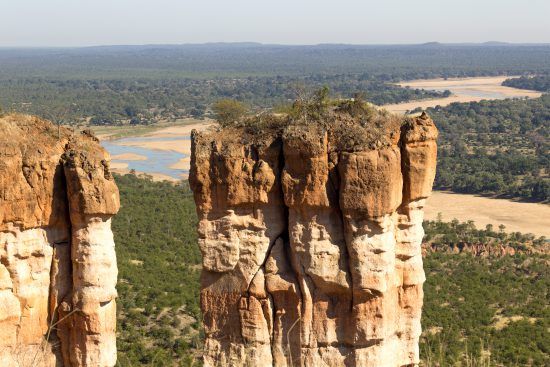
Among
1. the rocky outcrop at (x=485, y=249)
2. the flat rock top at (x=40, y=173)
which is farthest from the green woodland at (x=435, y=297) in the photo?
the flat rock top at (x=40, y=173)

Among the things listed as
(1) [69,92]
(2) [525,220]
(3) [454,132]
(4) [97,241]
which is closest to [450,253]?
(2) [525,220]

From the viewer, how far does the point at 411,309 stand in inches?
712

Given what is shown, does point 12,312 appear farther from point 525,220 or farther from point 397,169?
point 525,220

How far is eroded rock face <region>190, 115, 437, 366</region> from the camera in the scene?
1700 cm

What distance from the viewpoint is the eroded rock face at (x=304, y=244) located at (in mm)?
17000

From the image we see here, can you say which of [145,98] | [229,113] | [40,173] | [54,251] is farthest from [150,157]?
[145,98]

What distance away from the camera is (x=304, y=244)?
1725 centimetres

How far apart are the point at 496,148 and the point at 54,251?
92293 mm

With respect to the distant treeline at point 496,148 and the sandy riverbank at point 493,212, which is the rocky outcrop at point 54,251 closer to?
the sandy riverbank at point 493,212

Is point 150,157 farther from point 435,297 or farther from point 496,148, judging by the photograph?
point 435,297

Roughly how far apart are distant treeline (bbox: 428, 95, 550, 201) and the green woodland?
20457 millimetres

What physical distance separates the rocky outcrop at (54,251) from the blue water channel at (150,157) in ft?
202

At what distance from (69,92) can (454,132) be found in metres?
103

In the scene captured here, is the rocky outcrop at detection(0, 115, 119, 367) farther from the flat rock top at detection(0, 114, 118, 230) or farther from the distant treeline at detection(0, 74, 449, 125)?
the distant treeline at detection(0, 74, 449, 125)
